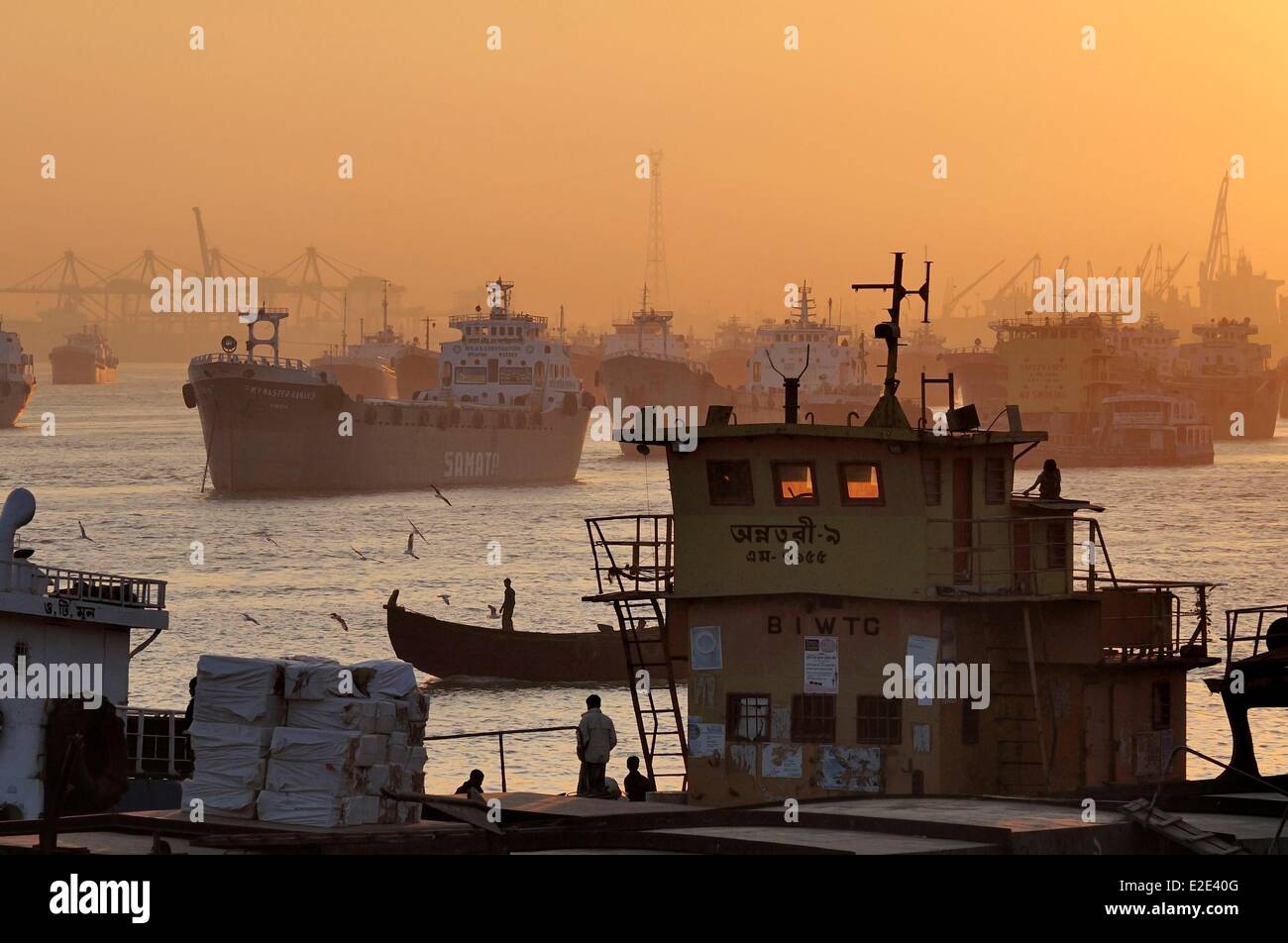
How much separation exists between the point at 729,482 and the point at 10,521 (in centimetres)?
1123

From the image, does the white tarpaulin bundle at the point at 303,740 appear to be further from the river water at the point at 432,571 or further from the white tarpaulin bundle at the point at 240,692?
the river water at the point at 432,571

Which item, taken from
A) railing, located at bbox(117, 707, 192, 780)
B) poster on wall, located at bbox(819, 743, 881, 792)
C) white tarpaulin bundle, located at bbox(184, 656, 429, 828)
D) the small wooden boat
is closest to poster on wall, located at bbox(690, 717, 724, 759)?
poster on wall, located at bbox(819, 743, 881, 792)

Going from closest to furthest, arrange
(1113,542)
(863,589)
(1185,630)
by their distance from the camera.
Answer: (863,589) < (1185,630) < (1113,542)

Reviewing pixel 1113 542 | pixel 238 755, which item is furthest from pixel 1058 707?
pixel 1113 542

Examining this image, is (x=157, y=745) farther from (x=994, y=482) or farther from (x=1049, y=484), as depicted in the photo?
(x=1049, y=484)

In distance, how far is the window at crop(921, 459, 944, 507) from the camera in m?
30.5

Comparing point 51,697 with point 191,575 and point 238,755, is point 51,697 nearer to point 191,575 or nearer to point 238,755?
point 238,755

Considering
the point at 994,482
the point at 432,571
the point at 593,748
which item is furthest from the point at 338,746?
the point at 432,571

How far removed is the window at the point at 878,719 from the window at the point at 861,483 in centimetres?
295

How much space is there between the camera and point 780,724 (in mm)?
30641

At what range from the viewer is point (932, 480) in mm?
30562
